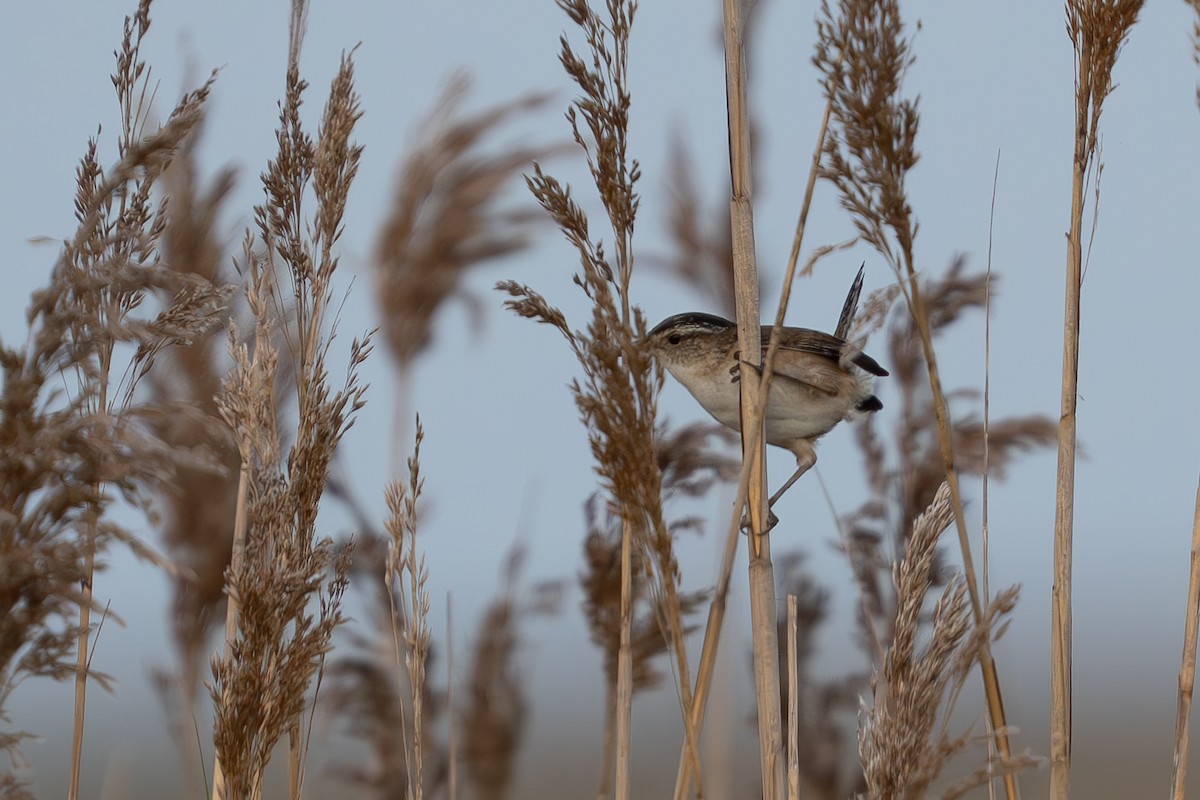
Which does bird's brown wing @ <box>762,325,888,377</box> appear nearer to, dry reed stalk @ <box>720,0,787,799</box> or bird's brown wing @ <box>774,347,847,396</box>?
bird's brown wing @ <box>774,347,847,396</box>

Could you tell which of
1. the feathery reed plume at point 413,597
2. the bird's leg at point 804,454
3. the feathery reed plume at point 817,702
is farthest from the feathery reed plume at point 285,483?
the feathery reed plume at point 817,702

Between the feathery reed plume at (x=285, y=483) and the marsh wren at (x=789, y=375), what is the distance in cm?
75

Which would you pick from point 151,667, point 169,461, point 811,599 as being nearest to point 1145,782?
point 811,599

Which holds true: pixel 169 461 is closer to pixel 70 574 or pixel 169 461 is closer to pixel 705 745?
pixel 70 574

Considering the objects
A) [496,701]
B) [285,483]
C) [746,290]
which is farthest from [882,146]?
[496,701]

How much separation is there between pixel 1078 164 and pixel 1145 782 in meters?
16.3

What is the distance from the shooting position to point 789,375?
7.84 ft

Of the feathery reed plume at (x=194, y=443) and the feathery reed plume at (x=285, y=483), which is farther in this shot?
the feathery reed plume at (x=194, y=443)

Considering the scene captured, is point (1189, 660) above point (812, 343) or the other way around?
the other way around

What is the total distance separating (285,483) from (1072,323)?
120 centimetres

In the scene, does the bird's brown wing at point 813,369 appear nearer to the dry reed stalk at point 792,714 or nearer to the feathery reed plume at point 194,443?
the dry reed stalk at point 792,714

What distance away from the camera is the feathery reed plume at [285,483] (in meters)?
1.63

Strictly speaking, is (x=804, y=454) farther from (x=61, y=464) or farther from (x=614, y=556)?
(x=61, y=464)

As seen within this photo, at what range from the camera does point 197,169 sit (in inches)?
123
